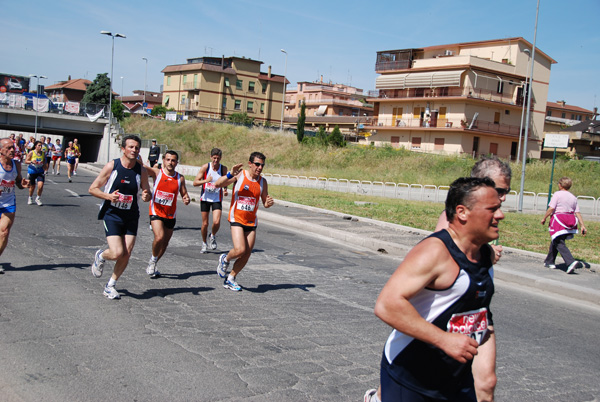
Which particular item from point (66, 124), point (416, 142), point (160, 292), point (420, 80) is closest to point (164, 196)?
point (160, 292)

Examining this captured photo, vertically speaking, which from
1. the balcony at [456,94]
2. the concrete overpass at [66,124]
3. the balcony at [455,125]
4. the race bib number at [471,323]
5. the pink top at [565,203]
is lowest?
the race bib number at [471,323]

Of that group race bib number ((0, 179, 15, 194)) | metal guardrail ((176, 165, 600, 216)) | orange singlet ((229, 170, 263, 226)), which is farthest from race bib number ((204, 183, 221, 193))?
metal guardrail ((176, 165, 600, 216))

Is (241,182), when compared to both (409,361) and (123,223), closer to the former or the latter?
(123,223)

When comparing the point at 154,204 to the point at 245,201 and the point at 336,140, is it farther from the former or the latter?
the point at 336,140

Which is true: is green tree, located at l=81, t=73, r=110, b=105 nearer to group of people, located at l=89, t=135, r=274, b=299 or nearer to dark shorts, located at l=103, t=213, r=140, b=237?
group of people, located at l=89, t=135, r=274, b=299

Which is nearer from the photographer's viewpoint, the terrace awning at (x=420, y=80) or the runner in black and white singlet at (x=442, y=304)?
the runner in black and white singlet at (x=442, y=304)

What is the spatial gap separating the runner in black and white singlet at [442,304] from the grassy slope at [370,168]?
1133 cm

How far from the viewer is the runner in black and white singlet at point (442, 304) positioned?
2689 mm

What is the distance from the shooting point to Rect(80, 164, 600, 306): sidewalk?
32.4 feet

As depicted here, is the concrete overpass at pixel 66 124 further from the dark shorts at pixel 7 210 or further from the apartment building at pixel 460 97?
the dark shorts at pixel 7 210

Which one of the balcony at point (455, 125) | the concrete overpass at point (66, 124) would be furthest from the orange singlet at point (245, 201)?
the balcony at point (455, 125)

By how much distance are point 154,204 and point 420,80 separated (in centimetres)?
5236

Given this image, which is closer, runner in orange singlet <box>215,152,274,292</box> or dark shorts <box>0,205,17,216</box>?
runner in orange singlet <box>215,152,274,292</box>

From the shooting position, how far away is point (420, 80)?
57.2 metres
